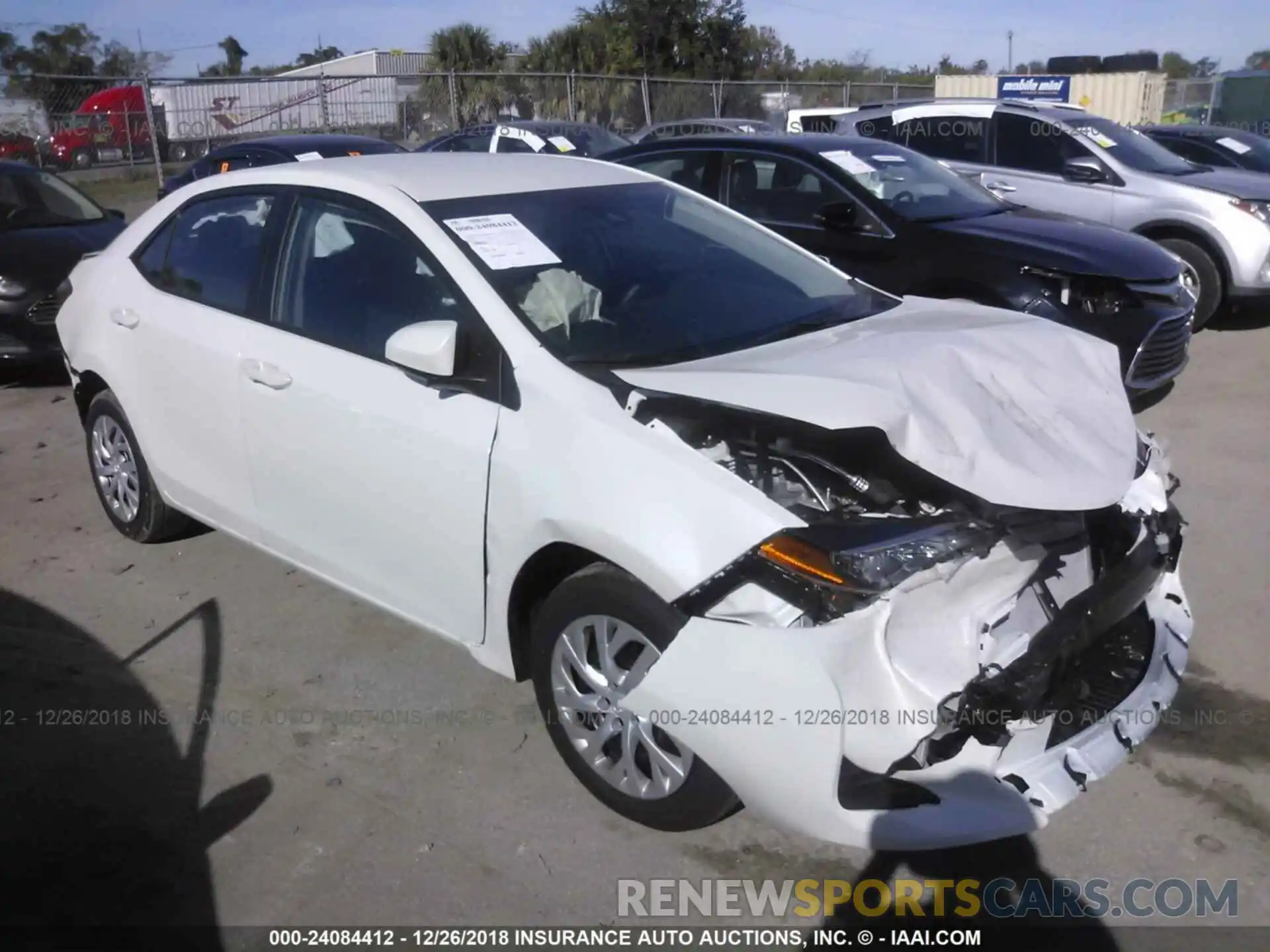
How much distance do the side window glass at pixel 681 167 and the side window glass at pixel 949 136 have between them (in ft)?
9.95

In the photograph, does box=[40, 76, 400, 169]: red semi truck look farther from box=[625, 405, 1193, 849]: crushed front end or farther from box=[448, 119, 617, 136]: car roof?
box=[625, 405, 1193, 849]: crushed front end

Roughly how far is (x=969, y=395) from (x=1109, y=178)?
23.6ft

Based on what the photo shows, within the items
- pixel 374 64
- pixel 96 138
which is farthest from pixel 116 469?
pixel 374 64

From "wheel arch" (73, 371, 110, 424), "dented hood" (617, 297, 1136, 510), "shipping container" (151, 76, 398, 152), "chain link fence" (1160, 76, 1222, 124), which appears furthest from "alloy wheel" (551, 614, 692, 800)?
"chain link fence" (1160, 76, 1222, 124)

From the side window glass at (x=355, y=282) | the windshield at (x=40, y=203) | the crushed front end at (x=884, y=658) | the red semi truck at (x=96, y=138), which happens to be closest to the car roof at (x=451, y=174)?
the side window glass at (x=355, y=282)

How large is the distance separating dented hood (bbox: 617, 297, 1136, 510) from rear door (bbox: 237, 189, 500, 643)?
0.58m

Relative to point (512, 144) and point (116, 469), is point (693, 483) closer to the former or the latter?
point (116, 469)

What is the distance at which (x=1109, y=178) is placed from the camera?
9.14 metres

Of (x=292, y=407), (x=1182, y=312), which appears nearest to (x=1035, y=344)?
(x=292, y=407)

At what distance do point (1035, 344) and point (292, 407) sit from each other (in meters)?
2.36

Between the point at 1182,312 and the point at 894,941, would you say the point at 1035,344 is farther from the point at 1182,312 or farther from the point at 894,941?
the point at 1182,312

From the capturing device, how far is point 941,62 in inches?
2216

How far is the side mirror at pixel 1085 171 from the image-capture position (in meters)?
8.91

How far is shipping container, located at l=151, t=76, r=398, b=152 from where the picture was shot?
75.1 ft
